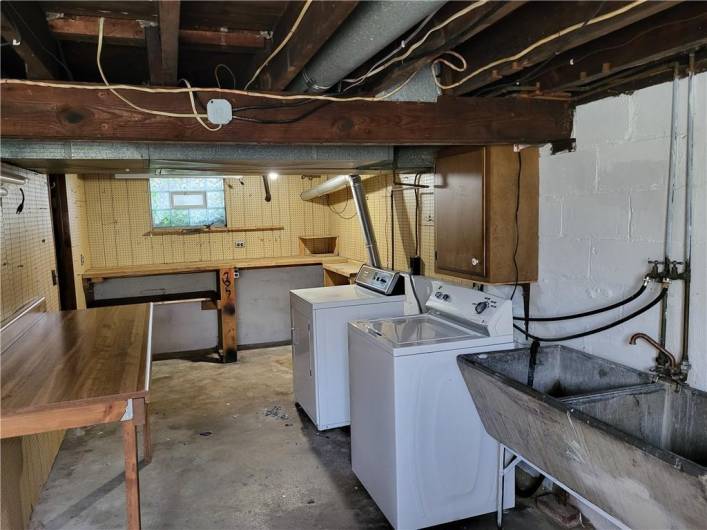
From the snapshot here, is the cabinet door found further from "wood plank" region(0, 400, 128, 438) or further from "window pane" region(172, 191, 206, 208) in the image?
"window pane" region(172, 191, 206, 208)

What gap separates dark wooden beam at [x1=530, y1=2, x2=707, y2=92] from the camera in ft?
5.21

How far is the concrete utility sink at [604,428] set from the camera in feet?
4.67

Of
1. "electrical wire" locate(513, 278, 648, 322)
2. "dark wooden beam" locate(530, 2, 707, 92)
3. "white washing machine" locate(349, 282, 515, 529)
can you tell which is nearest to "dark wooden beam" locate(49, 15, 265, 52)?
"dark wooden beam" locate(530, 2, 707, 92)

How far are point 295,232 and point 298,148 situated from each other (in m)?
3.31

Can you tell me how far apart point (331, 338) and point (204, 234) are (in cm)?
287

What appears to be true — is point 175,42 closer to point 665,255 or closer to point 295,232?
point 665,255

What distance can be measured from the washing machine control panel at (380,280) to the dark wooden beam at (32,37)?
2.44 meters

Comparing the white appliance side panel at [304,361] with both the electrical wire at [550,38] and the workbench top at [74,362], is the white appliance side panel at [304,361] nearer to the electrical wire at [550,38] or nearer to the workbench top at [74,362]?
the workbench top at [74,362]

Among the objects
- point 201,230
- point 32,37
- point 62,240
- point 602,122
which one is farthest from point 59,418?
point 201,230

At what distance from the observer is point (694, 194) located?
1.84 m

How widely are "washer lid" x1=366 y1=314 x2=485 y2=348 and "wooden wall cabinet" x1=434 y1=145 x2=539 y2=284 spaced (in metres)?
0.30

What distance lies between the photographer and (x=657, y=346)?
199 cm

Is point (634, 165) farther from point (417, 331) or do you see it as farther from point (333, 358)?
point (333, 358)

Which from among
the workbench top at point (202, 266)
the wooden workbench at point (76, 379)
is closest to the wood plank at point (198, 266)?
the workbench top at point (202, 266)
